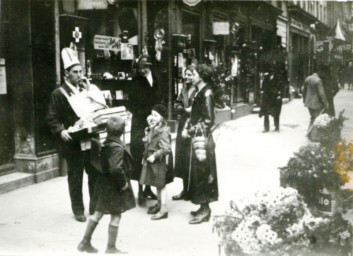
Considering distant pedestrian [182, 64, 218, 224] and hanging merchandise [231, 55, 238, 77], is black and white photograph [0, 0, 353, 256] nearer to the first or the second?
distant pedestrian [182, 64, 218, 224]

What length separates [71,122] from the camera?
550cm

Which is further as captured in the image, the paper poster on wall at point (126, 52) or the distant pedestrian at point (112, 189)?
the paper poster on wall at point (126, 52)

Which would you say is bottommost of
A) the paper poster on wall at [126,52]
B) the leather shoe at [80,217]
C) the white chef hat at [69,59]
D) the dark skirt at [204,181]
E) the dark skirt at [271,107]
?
the leather shoe at [80,217]

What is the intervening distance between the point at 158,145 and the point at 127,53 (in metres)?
4.86

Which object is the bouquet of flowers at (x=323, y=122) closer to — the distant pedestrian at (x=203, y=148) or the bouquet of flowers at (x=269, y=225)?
the distant pedestrian at (x=203, y=148)

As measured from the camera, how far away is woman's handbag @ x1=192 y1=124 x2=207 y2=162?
209 inches

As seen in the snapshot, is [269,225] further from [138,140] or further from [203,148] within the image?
[138,140]

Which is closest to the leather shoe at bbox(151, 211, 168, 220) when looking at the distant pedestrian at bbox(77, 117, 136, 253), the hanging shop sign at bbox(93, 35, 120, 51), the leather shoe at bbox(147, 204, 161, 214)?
the leather shoe at bbox(147, 204, 161, 214)

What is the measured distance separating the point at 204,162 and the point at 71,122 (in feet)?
4.94

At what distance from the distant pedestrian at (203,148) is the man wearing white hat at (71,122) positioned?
1050mm

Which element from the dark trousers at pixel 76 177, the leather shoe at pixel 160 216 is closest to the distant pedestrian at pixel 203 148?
the leather shoe at pixel 160 216

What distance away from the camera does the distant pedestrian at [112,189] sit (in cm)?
432

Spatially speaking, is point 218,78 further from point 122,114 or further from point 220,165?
point 122,114

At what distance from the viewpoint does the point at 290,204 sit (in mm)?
3408
